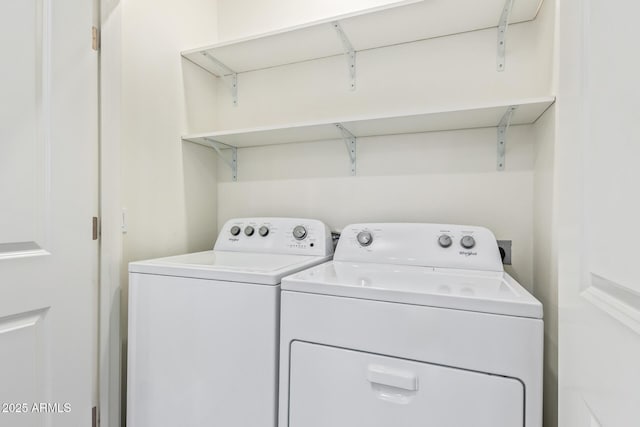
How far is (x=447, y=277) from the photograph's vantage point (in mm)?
1146

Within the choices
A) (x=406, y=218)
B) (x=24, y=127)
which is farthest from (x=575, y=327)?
(x=24, y=127)

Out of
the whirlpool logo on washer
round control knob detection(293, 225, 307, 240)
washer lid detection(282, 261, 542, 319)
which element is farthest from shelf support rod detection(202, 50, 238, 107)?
the whirlpool logo on washer

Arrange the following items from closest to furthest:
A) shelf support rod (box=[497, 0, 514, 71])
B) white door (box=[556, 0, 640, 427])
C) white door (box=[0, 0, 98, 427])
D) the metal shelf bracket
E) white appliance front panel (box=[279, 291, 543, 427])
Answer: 1. white door (box=[556, 0, 640, 427])
2. white appliance front panel (box=[279, 291, 543, 427])
3. white door (box=[0, 0, 98, 427])
4. shelf support rod (box=[497, 0, 514, 71])
5. the metal shelf bracket

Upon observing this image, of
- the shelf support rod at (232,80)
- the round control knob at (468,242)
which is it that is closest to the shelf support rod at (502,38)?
the round control knob at (468,242)

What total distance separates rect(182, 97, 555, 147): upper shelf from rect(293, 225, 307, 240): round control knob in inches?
19.2

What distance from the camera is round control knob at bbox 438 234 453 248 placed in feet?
4.36

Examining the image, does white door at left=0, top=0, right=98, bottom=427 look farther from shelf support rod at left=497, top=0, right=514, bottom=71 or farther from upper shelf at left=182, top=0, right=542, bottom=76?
shelf support rod at left=497, top=0, right=514, bottom=71

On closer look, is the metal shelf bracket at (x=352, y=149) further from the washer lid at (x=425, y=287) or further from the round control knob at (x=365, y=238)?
the washer lid at (x=425, y=287)

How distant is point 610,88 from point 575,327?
1.15 ft

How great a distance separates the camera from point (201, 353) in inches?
44.3

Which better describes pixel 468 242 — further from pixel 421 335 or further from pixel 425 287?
pixel 421 335

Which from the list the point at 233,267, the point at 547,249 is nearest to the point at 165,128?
the point at 233,267

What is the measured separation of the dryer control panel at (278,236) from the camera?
1571 millimetres

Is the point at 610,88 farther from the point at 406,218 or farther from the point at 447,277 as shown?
the point at 406,218
